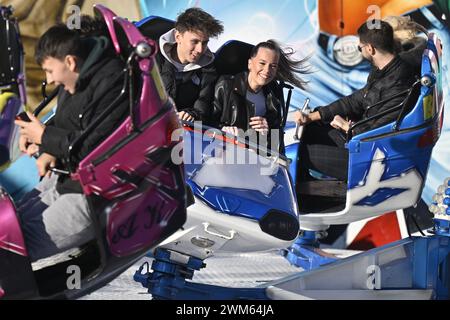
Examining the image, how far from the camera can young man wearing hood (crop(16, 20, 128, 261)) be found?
90.0 inches

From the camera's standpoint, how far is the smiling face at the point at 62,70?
230 cm

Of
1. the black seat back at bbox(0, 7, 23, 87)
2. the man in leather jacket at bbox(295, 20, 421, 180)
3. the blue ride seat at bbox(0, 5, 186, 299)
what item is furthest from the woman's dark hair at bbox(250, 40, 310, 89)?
the black seat back at bbox(0, 7, 23, 87)

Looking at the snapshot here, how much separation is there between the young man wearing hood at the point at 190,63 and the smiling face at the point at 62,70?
1.21m

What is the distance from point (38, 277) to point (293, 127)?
→ 236 centimetres

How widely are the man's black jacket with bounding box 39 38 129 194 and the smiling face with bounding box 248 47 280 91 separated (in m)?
1.60

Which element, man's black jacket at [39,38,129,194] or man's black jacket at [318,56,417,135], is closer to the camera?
man's black jacket at [39,38,129,194]

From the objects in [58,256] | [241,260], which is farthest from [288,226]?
[241,260]

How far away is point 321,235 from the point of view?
469 centimetres

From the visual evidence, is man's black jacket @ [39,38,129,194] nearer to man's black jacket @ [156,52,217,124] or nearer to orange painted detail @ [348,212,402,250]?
man's black jacket @ [156,52,217,124]

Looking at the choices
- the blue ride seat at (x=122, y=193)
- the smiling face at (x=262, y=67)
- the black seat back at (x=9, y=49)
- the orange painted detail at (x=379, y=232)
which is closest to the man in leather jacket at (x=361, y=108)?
the smiling face at (x=262, y=67)

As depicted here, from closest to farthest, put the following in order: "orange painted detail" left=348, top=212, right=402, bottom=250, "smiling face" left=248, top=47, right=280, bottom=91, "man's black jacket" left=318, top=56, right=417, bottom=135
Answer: "smiling face" left=248, top=47, right=280, bottom=91
"man's black jacket" left=318, top=56, right=417, bottom=135
"orange painted detail" left=348, top=212, right=402, bottom=250

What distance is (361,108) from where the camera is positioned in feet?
14.5

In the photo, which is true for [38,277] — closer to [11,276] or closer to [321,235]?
[11,276]

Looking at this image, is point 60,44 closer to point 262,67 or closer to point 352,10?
point 262,67
